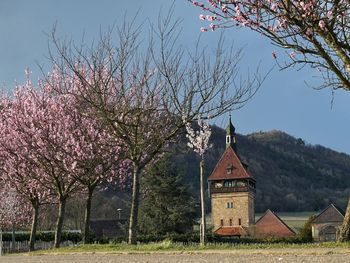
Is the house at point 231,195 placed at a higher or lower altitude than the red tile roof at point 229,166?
lower

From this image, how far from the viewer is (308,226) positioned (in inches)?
3531

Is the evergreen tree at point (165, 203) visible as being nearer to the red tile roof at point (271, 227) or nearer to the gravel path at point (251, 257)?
the red tile roof at point (271, 227)

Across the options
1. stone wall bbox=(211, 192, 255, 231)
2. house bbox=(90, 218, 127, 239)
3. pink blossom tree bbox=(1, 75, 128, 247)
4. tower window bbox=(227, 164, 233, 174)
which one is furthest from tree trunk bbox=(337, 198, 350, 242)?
tower window bbox=(227, 164, 233, 174)

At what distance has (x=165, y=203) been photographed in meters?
54.3

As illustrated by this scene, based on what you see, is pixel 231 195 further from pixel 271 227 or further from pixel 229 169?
pixel 271 227

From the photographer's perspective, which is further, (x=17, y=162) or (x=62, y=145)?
(x=17, y=162)

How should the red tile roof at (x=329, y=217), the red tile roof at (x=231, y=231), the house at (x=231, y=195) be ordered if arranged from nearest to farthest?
the red tile roof at (x=231, y=231) < the red tile roof at (x=329, y=217) < the house at (x=231, y=195)

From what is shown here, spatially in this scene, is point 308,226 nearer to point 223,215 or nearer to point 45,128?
point 223,215

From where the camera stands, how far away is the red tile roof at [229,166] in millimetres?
99438

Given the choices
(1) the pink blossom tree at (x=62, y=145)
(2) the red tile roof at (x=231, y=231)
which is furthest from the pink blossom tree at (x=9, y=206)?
(2) the red tile roof at (x=231, y=231)

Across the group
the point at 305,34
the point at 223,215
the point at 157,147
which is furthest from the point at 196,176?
the point at 305,34

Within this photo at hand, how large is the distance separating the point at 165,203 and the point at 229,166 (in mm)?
47487

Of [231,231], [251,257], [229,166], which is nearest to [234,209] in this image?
[231,231]

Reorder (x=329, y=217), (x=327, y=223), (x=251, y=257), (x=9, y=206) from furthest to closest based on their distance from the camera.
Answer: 1. (x=329, y=217)
2. (x=327, y=223)
3. (x=9, y=206)
4. (x=251, y=257)
